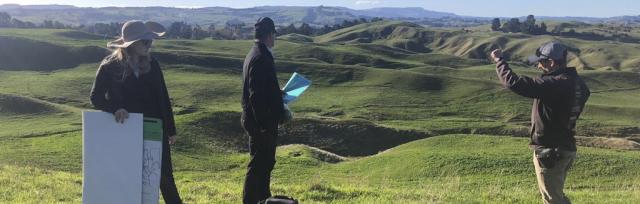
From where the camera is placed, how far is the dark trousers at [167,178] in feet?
23.8

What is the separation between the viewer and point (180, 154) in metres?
32.8

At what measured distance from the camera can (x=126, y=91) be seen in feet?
22.9

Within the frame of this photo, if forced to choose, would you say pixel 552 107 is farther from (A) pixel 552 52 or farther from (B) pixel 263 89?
(B) pixel 263 89

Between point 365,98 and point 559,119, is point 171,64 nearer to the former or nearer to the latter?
point 365,98

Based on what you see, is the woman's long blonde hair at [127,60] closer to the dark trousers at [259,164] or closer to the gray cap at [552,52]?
the dark trousers at [259,164]

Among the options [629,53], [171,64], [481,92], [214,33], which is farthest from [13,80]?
[629,53]

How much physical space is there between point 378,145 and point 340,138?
8.12 ft

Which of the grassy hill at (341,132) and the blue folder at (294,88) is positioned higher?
the blue folder at (294,88)

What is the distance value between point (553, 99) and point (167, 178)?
4.47 metres

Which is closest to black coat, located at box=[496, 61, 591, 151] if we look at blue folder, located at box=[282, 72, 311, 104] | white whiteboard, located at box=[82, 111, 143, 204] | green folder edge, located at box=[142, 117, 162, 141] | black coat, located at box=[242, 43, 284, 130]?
blue folder, located at box=[282, 72, 311, 104]

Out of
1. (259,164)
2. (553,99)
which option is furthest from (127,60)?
(553,99)

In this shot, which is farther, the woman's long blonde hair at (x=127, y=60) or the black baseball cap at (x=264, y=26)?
the black baseball cap at (x=264, y=26)

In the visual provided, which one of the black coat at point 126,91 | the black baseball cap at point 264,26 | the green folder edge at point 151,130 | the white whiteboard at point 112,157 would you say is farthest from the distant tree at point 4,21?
the green folder edge at point 151,130

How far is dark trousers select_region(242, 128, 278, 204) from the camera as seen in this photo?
7.63 metres
